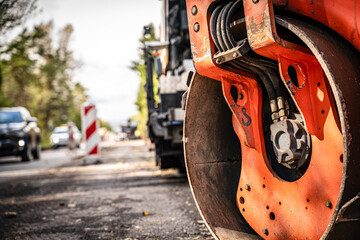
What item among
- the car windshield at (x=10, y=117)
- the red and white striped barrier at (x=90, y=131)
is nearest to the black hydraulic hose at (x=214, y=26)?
the red and white striped barrier at (x=90, y=131)

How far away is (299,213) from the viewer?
1.93 metres

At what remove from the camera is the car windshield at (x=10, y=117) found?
13436 millimetres

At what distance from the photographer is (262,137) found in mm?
2211

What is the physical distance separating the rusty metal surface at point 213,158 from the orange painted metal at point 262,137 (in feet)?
0.38

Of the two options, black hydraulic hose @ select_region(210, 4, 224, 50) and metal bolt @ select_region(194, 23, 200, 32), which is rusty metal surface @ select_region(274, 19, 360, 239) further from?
metal bolt @ select_region(194, 23, 200, 32)

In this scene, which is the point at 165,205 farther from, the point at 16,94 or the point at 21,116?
the point at 16,94

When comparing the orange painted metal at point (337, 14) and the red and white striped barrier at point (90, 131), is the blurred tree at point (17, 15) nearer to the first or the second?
the red and white striped barrier at point (90, 131)

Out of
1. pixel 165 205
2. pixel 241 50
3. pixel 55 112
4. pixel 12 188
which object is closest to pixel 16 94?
pixel 55 112

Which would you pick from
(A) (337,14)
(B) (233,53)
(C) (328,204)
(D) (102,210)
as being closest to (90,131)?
(D) (102,210)

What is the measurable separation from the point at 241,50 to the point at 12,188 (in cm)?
549

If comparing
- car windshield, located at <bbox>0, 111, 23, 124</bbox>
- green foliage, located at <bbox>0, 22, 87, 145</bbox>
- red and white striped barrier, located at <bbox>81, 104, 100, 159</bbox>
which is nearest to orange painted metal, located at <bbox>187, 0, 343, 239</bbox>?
red and white striped barrier, located at <bbox>81, 104, 100, 159</bbox>

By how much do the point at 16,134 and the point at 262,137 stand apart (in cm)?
1208

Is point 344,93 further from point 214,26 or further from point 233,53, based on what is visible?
point 214,26

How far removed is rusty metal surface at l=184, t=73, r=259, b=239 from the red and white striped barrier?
8.21 metres
